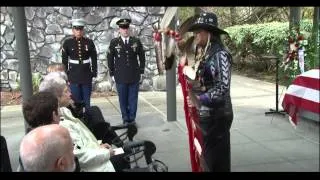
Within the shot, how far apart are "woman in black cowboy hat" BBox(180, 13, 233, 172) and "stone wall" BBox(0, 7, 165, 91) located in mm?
5591

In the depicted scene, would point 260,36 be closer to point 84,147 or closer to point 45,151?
point 84,147

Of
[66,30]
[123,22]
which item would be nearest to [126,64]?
[123,22]

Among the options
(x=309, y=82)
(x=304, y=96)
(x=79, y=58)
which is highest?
(x=79, y=58)

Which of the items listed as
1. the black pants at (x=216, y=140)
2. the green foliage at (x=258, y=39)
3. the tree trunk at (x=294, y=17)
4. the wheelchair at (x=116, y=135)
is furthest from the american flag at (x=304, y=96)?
the green foliage at (x=258, y=39)

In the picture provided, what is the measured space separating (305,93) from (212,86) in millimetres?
1099

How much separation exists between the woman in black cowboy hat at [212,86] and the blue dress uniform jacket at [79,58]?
3261 mm

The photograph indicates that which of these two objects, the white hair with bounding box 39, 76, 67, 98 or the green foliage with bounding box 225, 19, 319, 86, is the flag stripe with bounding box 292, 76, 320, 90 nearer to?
the white hair with bounding box 39, 76, 67, 98

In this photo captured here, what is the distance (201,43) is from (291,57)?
3.22 meters

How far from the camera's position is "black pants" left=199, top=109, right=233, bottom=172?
129 inches

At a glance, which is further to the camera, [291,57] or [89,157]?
[291,57]

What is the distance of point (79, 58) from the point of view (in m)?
6.36
